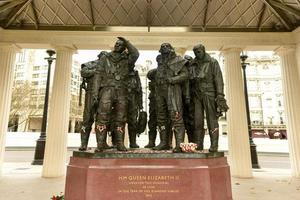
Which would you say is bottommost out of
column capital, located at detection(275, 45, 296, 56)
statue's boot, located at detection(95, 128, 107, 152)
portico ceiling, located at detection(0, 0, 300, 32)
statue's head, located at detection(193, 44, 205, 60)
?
statue's boot, located at detection(95, 128, 107, 152)

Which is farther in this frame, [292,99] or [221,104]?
[292,99]

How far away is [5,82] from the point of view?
11266 millimetres

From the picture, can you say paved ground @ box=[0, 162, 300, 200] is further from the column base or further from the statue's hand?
the statue's hand

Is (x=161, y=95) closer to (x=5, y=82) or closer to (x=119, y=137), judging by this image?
(x=119, y=137)

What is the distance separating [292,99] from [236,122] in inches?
114

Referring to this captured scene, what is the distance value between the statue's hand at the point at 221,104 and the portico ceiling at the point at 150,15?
686 centimetres

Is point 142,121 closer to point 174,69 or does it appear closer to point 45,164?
point 174,69

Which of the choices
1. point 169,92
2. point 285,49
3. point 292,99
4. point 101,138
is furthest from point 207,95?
point 285,49

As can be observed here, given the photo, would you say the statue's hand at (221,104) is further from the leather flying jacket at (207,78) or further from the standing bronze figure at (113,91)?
the standing bronze figure at (113,91)

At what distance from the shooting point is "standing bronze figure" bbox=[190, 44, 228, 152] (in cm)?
580

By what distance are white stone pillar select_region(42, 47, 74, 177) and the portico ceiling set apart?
1614mm

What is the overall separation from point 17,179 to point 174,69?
328 inches

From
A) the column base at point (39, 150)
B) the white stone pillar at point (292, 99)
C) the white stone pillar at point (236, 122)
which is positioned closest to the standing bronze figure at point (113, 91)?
the white stone pillar at point (236, 122)

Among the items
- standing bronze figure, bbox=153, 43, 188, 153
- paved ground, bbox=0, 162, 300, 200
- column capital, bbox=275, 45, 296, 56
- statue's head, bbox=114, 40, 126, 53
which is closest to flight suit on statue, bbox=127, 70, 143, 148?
standing bronze figure, bbox=153, 43, 188, 153
